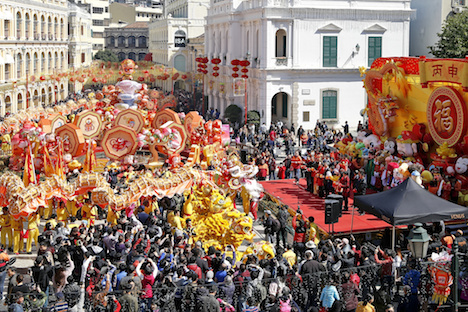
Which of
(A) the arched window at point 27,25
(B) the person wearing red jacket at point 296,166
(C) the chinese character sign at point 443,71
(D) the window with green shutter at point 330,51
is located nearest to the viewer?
(C) the chinese character sign at point 443,71

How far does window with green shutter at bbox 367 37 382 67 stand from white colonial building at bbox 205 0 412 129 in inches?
2.6

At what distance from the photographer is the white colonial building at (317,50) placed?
127 ft

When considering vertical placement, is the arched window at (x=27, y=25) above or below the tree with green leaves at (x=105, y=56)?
below

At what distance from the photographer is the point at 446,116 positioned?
A: 21.5 meters

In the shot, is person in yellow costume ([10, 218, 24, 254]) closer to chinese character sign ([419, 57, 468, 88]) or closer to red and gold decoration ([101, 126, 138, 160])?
red and gold decoration ([101, 126, 138, 160])

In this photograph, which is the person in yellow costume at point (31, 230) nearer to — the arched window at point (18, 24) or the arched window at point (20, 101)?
the arched window at point (20, 101)

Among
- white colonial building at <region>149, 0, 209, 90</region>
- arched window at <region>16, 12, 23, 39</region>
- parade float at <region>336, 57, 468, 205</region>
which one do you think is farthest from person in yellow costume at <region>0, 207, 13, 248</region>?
white colonial building at <region>149, 0, 209, 90</region>

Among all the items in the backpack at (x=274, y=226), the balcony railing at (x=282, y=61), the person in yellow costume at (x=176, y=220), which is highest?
the balcony railing at (x=282, y=61)

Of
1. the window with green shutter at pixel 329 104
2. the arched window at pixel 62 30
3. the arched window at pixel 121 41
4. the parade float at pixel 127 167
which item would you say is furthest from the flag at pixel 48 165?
the arched window at pixel 121 41

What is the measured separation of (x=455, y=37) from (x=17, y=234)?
30669mm

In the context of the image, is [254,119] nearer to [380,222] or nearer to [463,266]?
[380,222]

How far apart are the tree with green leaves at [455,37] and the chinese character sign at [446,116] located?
1810cm

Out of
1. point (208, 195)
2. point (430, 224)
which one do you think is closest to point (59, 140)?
point (208, 195)

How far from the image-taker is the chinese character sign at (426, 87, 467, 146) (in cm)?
2088
